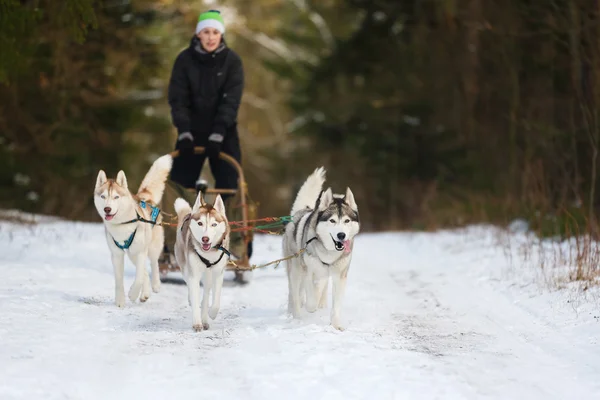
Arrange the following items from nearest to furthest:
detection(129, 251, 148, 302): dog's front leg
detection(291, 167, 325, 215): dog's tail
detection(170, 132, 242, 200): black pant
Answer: detection(129, 251, 148, 302): dog's front leg
detection(291, 167, 325, 215): dog's tail
detection(170, 132, 242, 200): black pant

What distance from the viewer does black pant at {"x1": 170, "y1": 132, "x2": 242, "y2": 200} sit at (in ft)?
24.9

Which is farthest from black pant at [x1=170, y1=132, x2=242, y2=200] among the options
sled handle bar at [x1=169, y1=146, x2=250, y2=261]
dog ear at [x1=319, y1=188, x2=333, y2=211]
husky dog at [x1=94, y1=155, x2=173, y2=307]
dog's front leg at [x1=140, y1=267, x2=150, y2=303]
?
dog ear at [x1=319, y1=188, x2=333, y2=211]

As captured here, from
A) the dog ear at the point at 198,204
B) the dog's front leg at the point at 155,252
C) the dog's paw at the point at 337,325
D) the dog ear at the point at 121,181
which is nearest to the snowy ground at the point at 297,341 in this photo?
the dog's paw at the point at 337,325

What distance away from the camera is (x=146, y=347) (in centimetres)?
473

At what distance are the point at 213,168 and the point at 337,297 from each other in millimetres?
2736

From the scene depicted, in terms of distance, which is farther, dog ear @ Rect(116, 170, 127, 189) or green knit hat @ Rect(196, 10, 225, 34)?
green knit hat @ Rect(196, 10, 225, 34)

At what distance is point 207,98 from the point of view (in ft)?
24.9

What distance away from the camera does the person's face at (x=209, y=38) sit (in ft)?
24.4

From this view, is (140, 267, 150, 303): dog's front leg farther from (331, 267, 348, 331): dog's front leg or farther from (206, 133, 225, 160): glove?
(331, 267, 348, 331): dog's front leg

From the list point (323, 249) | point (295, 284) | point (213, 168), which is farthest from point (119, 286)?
point (213, 168)

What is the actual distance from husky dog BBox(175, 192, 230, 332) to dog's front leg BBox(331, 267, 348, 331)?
31.7 inches

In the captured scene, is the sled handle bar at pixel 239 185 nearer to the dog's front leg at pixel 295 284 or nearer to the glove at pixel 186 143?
the glove at pixel 186 143

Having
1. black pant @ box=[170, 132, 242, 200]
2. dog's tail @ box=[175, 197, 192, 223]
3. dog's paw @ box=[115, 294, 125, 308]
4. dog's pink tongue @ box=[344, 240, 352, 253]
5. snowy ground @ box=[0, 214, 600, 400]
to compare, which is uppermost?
black pant @ box=[170, 132, 242, 200]

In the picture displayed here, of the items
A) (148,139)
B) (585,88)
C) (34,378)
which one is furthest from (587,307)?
(148,139)
